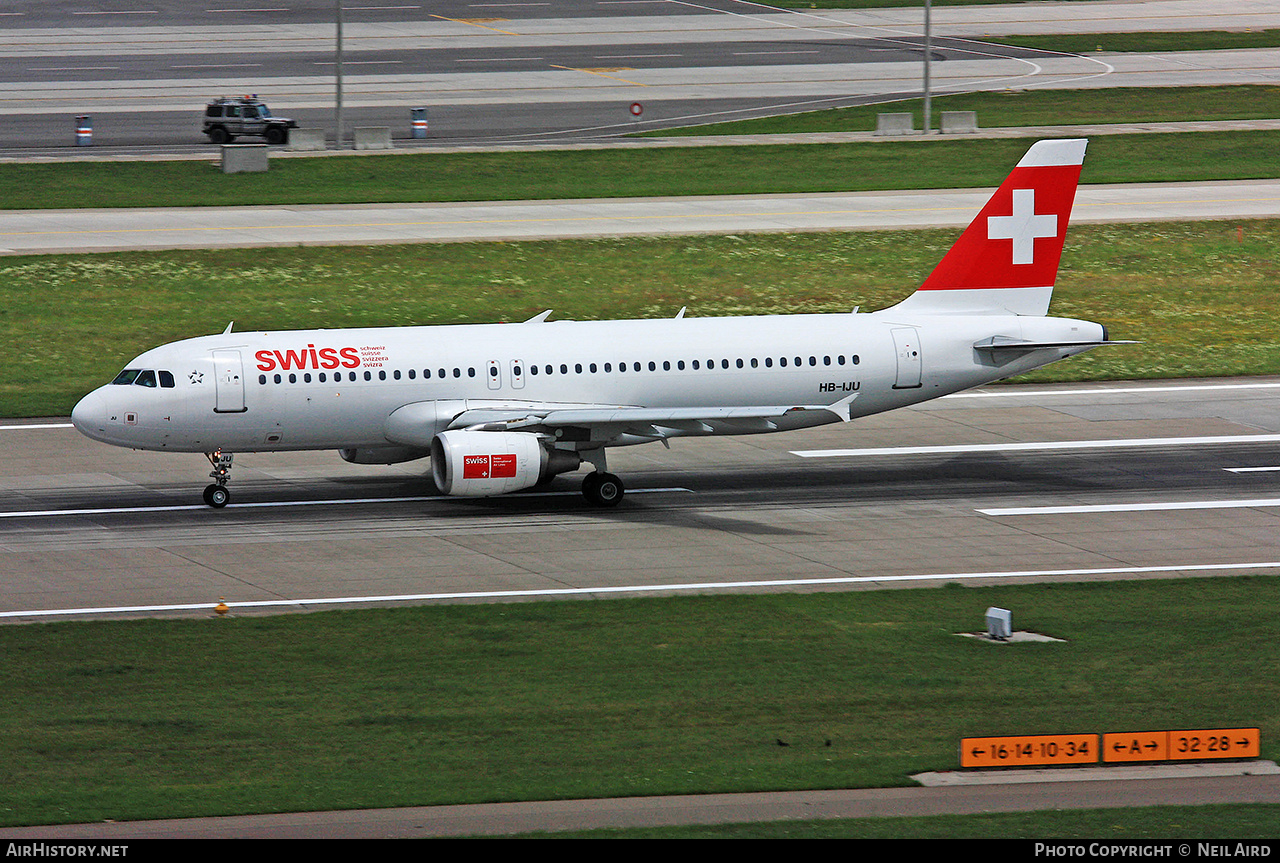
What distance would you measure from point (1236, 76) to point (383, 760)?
9069cm

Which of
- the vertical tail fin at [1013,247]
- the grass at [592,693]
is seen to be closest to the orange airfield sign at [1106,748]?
the grass at [592,693]

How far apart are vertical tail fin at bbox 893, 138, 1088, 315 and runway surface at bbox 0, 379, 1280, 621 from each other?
4.07m

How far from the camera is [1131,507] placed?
38625mm

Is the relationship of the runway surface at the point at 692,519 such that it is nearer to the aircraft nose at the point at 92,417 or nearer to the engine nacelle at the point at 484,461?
the engine nacelle at the point at 484,461

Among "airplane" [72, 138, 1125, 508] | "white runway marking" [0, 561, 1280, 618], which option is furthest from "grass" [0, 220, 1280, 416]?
"white runway marking" [0, 561, 1280, 618]

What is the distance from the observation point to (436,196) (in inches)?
2896

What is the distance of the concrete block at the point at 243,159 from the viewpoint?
250ft

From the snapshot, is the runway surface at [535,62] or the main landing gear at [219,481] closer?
the main landing gear at [219,481]

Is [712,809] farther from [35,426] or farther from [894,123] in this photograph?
[894,123]

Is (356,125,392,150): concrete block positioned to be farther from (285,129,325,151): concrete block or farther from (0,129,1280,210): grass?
(0,129,1280,210): grass

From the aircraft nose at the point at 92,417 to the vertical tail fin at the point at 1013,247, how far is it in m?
17.9

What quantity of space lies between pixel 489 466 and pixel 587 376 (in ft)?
12.0

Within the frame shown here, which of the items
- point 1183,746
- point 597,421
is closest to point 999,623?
point 1183,746

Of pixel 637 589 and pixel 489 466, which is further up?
pixel 489 466
